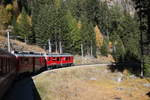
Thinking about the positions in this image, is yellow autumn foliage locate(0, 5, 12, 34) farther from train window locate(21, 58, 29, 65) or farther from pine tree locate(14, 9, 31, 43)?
train window locate(21, 58, 29, 65)

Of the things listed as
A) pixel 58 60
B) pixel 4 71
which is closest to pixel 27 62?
pixel 4 71

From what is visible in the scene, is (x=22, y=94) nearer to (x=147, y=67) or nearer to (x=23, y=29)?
(x=147, y=67)

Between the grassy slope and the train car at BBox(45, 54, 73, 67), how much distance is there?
4.50 m

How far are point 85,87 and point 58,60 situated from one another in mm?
18753

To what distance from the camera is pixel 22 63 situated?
2867 cm

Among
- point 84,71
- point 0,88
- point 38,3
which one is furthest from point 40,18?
point 0,88

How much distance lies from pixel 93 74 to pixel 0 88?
35596mm

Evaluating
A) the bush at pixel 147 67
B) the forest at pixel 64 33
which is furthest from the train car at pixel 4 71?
the forest at pixel 64 33

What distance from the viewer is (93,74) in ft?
160

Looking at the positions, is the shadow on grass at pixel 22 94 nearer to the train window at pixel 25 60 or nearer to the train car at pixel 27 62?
the train car at pixel 27 62

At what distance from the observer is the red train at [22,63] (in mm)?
15281

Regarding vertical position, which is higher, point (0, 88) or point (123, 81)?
point (0, 88)

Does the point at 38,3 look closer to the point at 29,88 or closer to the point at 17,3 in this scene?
the point at 17,3

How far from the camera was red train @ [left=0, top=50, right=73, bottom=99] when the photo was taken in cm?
1528
